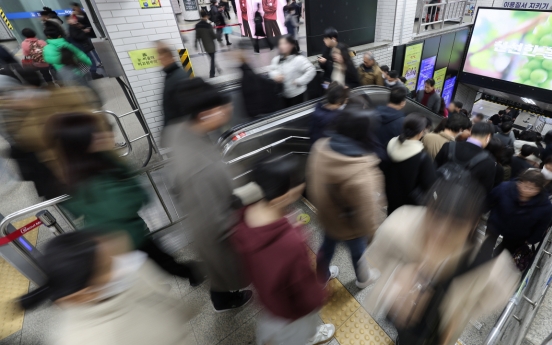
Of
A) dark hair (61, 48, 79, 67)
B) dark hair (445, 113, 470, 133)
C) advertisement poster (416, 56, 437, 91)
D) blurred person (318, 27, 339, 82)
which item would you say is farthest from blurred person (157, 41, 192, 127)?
advertisement poster (416, 56, 437, 91)

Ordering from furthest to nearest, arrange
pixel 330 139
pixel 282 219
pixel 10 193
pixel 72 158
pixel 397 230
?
pixel 10 193 < pixel 330 139 < pixel 72 158 < pixel 397 230 < pixel 282 219

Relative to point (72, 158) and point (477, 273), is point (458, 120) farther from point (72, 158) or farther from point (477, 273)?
point (72, 158)

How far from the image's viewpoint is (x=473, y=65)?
10.1m

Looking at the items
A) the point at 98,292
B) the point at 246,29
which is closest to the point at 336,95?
the point at 98,292

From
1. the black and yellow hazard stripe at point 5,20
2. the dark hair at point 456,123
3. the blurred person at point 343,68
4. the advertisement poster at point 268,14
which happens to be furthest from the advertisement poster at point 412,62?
the black and yellow hazard stripe at point 5,20

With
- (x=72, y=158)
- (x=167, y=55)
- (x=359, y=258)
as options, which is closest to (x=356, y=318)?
(x=359, y=258)

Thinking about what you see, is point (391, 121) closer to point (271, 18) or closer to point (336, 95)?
point (336, 95)

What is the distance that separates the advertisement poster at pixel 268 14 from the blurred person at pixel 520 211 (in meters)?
8.46

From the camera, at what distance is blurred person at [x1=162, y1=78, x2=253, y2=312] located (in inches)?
62.1

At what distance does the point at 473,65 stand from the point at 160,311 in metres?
12.7

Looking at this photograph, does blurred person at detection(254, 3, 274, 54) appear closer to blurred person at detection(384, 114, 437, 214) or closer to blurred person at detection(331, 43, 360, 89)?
blurred person at detection(331, 43, 360, 89)

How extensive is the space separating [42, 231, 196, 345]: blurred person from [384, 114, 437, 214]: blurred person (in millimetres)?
2024

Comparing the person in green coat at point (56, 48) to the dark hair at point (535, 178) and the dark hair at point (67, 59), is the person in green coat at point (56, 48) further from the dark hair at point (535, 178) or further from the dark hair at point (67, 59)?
the dark hair at point (535, 178)

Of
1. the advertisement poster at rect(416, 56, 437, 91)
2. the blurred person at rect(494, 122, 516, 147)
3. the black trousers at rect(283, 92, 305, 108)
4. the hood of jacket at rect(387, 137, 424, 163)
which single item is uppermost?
the hood of jacket at rect(387, 137, 424, 163)
